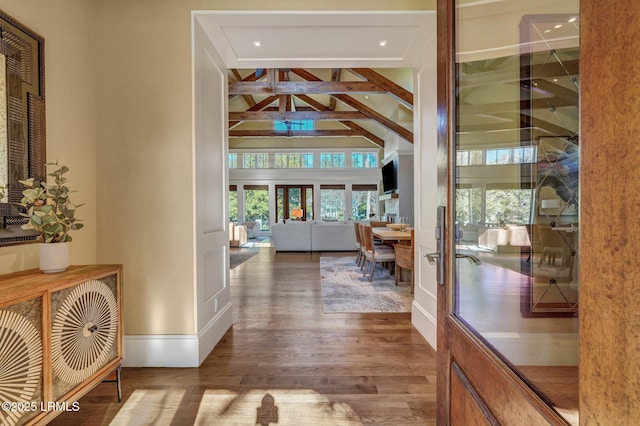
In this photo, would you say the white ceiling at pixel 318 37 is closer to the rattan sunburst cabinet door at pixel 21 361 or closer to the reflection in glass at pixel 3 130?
the reflection in glass at pixel 3 130

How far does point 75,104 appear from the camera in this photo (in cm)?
196

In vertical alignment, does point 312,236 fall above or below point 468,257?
below

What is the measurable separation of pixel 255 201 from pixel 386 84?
873 centimetres

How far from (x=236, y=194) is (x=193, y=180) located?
11.4 meters

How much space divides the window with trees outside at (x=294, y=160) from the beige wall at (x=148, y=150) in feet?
35.8

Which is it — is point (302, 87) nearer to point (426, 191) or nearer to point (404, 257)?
point (404, 257)

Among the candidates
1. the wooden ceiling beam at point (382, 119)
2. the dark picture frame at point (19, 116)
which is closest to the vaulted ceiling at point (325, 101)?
the wooden ceiling beam at point (382, 119)

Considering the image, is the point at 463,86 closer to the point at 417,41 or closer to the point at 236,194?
the point at 417,41

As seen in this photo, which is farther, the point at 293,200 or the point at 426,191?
the point at 293,200

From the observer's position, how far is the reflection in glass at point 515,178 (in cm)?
105

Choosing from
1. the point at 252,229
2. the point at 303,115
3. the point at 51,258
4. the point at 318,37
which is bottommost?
the point at 252,229

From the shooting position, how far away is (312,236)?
766cm

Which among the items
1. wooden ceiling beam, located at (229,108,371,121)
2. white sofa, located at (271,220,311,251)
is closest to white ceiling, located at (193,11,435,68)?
white sofa, located at (271,220,311,251)

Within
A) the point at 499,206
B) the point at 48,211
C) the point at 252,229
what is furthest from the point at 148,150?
the point at 252,229
